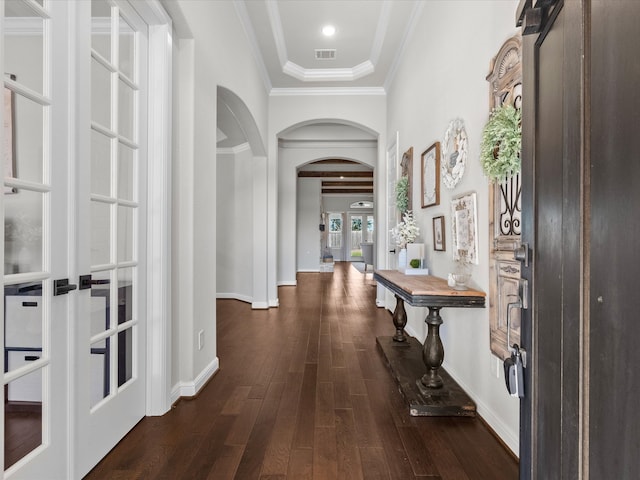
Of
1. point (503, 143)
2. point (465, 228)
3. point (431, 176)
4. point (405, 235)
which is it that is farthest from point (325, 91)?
point (503, 143)

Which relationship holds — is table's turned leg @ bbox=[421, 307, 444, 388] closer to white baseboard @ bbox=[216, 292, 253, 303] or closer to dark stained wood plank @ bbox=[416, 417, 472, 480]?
dark stained wood plank @ bbox=[416, 417, 472, 480]

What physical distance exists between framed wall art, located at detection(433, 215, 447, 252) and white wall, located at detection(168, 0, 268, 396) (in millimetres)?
2080

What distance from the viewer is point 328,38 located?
4277 millimetres

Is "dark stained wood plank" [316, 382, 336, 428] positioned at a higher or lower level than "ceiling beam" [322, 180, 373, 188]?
lower

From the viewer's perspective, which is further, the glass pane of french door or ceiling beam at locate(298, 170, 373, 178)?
ceiling beam at locate(298, 170, 373, 178)

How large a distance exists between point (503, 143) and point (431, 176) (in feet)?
4.77

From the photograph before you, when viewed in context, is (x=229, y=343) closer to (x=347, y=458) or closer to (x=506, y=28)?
(x=347, y=458)

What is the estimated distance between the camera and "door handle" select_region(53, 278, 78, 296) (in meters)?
1.41

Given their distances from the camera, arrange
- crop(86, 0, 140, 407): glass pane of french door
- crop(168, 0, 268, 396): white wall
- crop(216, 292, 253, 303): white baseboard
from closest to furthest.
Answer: crop(86, 0, 140, 407): glass pane of french door < crop(168, 0, 268, 396): white wall < crop(216, 292, 253, 303): white baseboard

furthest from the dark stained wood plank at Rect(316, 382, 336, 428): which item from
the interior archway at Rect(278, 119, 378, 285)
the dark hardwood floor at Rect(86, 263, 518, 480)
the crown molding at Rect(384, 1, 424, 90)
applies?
the interior archway at Rect(278, 119, 378, 285)

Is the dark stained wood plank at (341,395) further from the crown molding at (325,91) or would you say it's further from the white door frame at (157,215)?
the crown molding at (325,91)

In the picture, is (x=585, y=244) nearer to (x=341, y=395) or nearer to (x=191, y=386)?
(x=341, y=395)

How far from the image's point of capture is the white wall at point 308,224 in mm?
10375

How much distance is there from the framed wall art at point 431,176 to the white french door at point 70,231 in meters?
2.45
